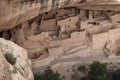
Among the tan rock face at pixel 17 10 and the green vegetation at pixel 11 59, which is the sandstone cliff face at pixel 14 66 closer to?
the green vegetation at pixel 11 59

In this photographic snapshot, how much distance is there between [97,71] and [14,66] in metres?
5.69

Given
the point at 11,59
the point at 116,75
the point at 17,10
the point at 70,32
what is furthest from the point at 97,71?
the point at 11,59

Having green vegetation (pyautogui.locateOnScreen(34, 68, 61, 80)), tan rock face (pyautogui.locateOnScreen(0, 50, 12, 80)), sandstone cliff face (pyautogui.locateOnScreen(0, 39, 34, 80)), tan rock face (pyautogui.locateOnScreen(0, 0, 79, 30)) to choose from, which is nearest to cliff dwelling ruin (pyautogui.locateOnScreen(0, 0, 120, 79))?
green vegetation (pyautogui.locateOnScreen(34, 68, 61, 80))

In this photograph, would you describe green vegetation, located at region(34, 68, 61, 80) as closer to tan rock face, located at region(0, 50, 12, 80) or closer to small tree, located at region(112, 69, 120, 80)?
small tree, located at region(112, 69, 120, 80)

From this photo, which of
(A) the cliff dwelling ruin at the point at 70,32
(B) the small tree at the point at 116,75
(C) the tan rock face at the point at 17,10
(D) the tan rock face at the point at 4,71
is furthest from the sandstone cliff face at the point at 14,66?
(B) the small tree at the point at 116,75

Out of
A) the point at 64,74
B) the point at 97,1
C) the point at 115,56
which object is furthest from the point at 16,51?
the point at 115,56

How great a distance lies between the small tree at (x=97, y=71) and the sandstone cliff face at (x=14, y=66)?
5.10 m

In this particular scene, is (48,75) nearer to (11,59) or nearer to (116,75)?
(116,75)

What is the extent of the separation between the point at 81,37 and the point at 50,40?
1.07 metres

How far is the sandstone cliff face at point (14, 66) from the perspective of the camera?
4872 millimetres

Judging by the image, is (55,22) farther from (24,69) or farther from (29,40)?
(24,69)

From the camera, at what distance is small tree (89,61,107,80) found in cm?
1087

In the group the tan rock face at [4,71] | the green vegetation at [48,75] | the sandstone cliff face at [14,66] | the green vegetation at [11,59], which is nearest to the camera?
the tan rock face at [4,71]

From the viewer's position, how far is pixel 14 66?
552 centimetres
